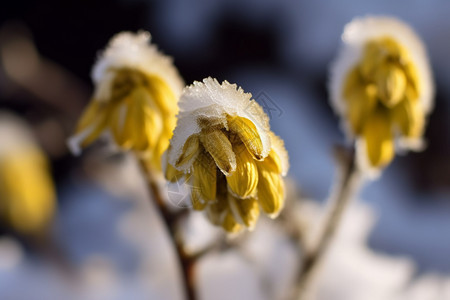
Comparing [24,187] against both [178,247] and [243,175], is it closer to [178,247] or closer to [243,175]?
[178,247]

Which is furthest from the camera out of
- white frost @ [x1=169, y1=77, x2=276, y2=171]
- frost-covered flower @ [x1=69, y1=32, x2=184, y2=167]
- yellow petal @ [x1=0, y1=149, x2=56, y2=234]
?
yellow petal @ [x1=0, y1=149, x2=56, y2=234]

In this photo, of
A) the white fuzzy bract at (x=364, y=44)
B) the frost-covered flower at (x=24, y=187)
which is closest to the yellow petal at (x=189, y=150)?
the white fuzzy bract at (x=364, y=44)

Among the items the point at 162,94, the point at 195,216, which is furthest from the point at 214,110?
the point at 195,216

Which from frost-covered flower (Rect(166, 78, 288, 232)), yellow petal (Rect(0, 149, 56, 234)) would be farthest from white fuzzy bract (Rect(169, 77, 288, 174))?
yellow petal (Rect(0, 149, 56, 234))

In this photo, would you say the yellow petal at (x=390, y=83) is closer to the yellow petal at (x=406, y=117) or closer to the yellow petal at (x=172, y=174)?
the yellow petal at (x=406, y=117)

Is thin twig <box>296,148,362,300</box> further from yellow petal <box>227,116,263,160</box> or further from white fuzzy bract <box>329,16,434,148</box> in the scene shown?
yellow petal <box>227,116,263,160</box>

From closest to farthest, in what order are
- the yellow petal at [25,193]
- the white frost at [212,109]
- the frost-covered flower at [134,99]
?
the white frost at [212,109]
the frost-covered flower at [134,99]
the yellow petal at [25,193]

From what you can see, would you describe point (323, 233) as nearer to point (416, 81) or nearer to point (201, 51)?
point (416, 81)

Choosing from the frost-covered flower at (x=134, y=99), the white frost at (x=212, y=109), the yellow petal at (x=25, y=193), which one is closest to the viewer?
the white frost at (x=212, y=109)
